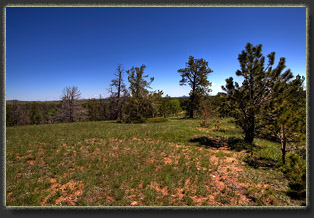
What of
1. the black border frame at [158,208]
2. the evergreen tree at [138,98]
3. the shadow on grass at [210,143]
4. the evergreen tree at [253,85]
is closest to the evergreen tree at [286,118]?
the evergreen tree at [253,85]

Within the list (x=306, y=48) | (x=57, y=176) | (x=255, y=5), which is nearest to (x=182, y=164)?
(x=57, y=176)

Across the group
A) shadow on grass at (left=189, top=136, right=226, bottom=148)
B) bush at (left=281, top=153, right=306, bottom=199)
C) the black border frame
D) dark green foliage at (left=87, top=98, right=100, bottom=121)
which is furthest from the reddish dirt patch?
dark green foliage at (left=87, top=98, right=100, bottom=121)

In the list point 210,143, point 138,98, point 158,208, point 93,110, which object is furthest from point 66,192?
point 93,110

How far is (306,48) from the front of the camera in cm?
360

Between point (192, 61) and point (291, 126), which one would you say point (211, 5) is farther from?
point (192, 61)

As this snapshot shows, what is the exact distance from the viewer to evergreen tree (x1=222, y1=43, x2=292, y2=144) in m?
7.66

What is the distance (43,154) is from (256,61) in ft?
43.1

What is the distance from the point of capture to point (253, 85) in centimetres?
802

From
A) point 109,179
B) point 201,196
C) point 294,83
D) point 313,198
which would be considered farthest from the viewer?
point 294,83

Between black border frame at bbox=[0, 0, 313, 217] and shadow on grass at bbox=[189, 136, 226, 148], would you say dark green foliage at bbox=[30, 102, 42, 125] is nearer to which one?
black border frame at bbox=[0, 0, 313, 217]

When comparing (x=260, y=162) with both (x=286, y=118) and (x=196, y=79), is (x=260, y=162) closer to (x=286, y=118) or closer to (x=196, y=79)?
(x=286, y=118)

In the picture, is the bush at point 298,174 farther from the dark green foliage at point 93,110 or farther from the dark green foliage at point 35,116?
the dark green foliage at point 35,116

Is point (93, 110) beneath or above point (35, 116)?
above

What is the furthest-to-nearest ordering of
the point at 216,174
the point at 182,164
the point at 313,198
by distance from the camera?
the point at 182,164 < the point at 216,174 < the point at 313,198
